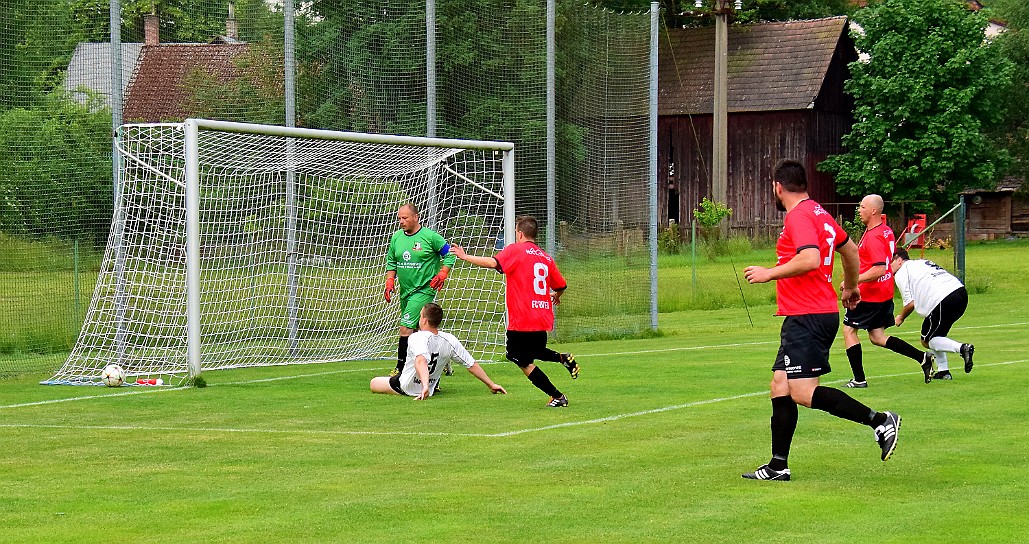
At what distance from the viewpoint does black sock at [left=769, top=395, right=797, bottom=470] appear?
886 cm

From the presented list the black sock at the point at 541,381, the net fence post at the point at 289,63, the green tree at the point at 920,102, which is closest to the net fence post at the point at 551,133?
the net fence post at the point at 289,63

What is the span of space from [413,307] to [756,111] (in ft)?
134

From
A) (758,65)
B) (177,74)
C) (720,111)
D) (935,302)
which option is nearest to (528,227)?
(935,302)

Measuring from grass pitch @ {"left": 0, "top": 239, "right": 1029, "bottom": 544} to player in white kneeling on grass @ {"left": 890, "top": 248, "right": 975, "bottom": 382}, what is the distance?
0.40 metres

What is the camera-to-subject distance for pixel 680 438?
10820 mm

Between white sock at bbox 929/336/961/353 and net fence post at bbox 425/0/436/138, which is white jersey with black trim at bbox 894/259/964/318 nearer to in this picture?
white sock at bbox 929/336/961/353

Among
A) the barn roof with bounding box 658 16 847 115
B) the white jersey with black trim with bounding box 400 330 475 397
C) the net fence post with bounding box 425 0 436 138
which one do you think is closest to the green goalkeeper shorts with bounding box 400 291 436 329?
the white jersey with black trim with bounding box 400 330 475 397

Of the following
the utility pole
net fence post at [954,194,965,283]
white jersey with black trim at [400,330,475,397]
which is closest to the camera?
white jersey with black trim at [400,330,475,397]

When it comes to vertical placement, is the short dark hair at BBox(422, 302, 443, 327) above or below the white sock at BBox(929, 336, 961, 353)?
above

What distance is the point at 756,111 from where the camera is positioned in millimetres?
53969

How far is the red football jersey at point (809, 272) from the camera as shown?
8883 millimetres

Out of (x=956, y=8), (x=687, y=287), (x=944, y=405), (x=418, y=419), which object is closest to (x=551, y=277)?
(x=418, y=419)

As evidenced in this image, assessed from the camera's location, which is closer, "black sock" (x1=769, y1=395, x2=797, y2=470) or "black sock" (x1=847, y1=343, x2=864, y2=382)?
"black sock" (x1=769, y1=395, x2=797, y2=470)

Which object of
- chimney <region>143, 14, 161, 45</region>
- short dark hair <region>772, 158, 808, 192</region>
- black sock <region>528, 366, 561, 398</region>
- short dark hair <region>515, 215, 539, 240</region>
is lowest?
black sock <region>528, 366, 561, 398</region>
